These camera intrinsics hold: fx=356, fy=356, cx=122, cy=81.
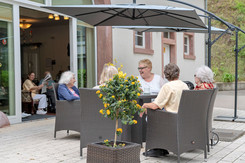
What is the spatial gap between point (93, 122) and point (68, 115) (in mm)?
1153

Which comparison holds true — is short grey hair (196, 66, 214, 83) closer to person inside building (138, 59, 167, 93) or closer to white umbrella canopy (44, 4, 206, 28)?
person inside building (138, 59, 167, 93)

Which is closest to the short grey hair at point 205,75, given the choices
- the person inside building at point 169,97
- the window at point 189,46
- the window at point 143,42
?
the person inside building at point 169,97

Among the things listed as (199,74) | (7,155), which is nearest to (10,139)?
(7,155)

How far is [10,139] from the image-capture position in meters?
5.50

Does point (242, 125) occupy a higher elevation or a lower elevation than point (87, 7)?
lower

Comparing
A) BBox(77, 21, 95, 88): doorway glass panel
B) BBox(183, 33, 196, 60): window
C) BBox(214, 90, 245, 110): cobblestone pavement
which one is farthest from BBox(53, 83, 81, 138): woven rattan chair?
BBox(183, 33, 196, 60): window

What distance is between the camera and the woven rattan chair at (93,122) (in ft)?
14.1

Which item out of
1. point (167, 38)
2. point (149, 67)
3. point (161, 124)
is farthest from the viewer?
point (167, 38)

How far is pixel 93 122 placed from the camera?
172 inches

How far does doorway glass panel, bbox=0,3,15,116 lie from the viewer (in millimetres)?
7051

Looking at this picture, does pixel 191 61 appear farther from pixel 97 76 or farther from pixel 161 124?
pixel 161 124

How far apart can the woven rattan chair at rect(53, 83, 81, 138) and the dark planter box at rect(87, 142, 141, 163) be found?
5.97 feet

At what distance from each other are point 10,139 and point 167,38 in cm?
893

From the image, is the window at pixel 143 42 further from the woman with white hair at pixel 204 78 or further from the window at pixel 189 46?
the woman with white hair at pixel 204 78
